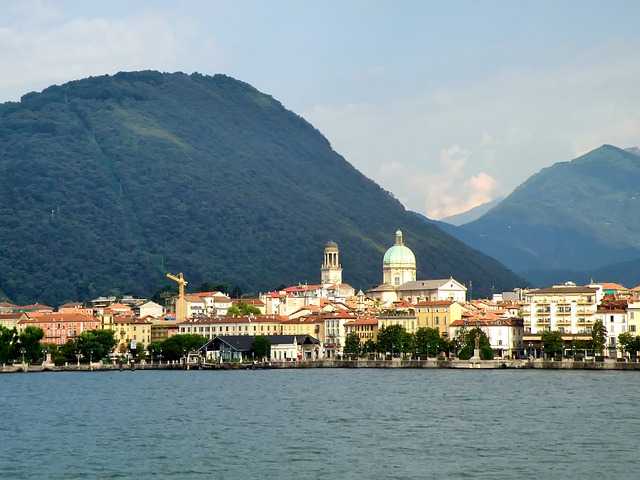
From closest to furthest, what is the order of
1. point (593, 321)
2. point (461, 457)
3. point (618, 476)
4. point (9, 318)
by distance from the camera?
point (618, 476) < point (461, 457) < point (593, 321) < point (9, 318)

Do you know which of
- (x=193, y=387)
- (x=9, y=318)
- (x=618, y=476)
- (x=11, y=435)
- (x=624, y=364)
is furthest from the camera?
(x=9, y=318)

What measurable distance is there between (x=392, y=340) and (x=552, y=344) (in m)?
18.8

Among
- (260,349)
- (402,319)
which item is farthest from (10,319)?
(402,319)

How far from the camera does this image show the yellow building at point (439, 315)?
15688 cm

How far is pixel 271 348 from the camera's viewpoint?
156875mm

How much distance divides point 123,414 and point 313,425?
41.7 feet

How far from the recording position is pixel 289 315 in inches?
7101

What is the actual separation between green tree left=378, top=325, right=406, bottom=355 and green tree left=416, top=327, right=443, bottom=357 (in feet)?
7.04

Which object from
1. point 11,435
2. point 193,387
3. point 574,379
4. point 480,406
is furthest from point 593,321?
point 11,435

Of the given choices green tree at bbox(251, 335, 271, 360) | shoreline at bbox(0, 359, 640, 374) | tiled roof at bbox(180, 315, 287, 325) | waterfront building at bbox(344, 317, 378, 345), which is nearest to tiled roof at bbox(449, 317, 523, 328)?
waterfront building at bbox(344, 317, 378, 345)

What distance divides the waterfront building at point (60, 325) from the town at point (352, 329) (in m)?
0.12

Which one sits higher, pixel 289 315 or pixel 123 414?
pixel 289 315

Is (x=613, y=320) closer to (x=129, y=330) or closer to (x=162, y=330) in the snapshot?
(x=162, y=330)

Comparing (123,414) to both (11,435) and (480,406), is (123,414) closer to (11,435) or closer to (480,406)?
(11,435)
